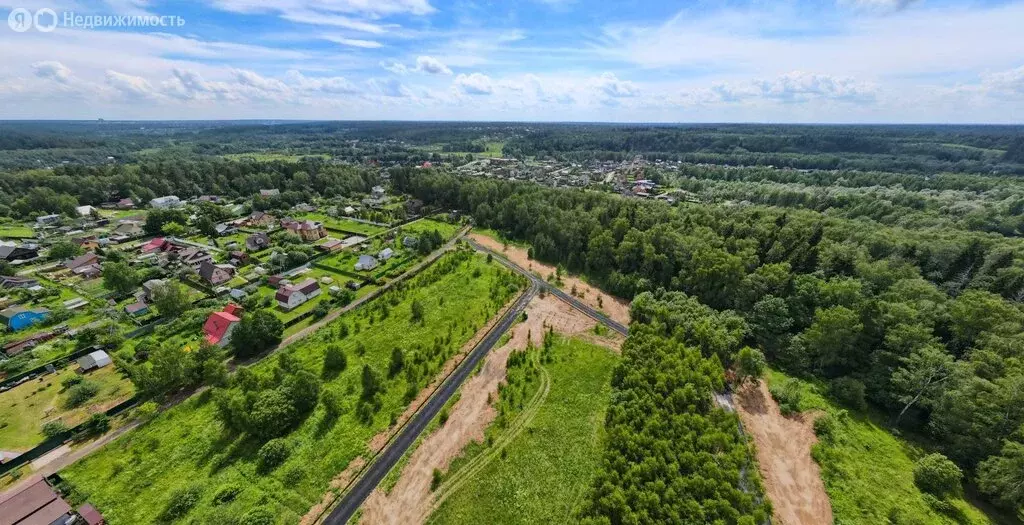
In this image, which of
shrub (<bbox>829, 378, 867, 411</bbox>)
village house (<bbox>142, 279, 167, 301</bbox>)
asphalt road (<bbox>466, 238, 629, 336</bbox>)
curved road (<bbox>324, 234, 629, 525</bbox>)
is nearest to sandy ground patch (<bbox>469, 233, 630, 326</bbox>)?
asphalt road (<bbox>466, 238, 629, 336</bbox>)

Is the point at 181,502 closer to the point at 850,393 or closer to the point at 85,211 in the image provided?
the point at 850,393

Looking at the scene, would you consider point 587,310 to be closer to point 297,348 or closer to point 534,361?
point 534,361

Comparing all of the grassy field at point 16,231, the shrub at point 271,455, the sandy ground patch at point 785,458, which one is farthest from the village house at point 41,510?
the grassy field at point 16,231

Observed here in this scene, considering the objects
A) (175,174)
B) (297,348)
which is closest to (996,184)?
(297,348)

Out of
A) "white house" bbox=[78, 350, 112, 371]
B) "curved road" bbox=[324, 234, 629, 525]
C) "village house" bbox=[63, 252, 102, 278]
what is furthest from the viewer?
"village house" bbox=[63, 252, 102, 278]

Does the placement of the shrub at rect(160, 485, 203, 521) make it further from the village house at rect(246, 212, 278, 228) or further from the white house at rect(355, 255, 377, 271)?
the village house at rect(246, 212, 278, 228)

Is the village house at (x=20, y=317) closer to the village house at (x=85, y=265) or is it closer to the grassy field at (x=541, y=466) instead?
the village house at (x=85, y=265)
